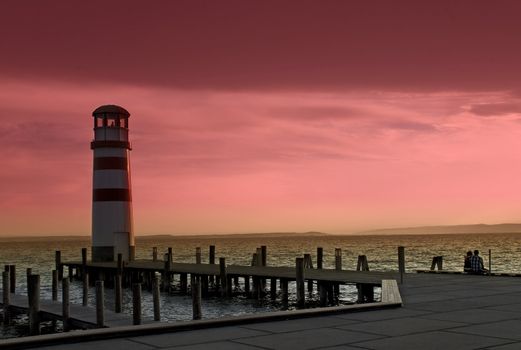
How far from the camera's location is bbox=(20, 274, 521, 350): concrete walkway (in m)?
9.34

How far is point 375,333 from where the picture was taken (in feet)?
33.9

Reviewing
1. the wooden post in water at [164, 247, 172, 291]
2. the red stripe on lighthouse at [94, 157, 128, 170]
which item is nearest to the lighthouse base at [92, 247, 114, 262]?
the wooden post in water at [164, 247, 172, 291]

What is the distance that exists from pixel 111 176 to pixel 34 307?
18.7m

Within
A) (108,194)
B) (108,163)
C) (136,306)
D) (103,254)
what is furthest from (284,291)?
(103,254)

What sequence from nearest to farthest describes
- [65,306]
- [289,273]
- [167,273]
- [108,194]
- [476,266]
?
1. [65,306]
2. [476,266]
3. [289,273]
4. [167,273]
5. [108,194]

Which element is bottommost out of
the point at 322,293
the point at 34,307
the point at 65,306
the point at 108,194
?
the point at 322,293

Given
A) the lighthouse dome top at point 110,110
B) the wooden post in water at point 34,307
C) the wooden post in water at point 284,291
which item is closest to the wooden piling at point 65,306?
the wooden post in water at point 34,307

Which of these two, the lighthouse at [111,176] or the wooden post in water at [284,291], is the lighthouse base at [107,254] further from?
the wooden post in water at [284,291]

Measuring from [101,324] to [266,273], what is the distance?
13.6m

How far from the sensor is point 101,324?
2197 centimetres

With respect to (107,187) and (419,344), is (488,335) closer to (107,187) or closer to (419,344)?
(419,344)

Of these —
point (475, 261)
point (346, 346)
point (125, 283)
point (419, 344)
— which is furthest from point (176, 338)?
point (125, 283)

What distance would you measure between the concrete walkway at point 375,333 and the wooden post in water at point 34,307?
1577 centimetres

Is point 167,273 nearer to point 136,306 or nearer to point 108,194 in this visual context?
point 108,194
